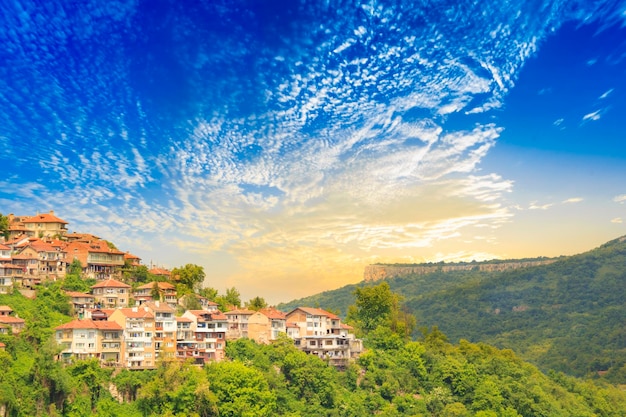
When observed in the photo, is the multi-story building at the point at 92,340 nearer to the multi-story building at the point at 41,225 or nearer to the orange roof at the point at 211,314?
the orange roof at the point at 211,314

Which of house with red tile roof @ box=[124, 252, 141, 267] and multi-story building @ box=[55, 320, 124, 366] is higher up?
house with red tile roof @ box=[124, 252, 141, 267]

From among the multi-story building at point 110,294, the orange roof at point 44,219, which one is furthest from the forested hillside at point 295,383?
the orange roof at point 44,219

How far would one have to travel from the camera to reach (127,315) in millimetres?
43594

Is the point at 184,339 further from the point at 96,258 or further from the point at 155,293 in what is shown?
the point at 96,258

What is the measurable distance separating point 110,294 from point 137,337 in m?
8.12

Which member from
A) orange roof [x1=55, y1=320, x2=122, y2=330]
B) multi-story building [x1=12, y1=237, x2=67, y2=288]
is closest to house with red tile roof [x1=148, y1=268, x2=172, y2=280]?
multi-story building [x1=12, y1=237, x2=67, y2=288]

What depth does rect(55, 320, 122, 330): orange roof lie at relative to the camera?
40625mm

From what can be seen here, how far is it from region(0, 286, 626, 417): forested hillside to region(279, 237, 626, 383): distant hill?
34.2 metres

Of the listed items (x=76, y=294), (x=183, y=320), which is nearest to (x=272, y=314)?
(x=183, y=320)

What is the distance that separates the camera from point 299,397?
46.4 m

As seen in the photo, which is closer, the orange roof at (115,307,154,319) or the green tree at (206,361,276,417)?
the green tree at (206,361,276,417)

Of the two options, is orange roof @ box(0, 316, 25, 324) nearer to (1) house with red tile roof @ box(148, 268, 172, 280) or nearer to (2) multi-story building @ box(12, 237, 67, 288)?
(2) multi-story building @ box(12, 237, 67, 288)

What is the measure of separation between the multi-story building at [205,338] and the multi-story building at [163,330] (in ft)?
2.90

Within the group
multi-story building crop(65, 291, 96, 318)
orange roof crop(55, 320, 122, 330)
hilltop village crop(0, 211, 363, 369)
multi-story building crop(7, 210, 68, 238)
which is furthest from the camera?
multi-story building crop(7, 210, 68, 238)
